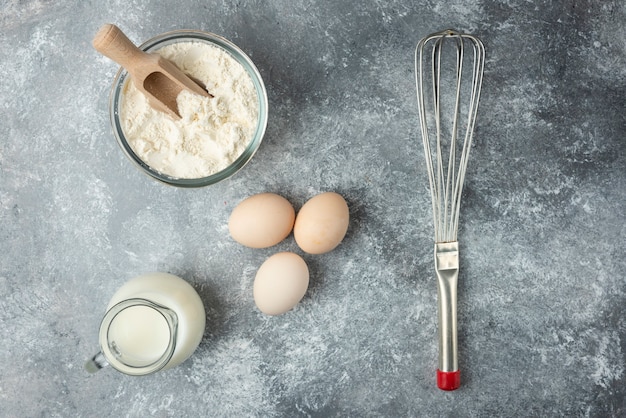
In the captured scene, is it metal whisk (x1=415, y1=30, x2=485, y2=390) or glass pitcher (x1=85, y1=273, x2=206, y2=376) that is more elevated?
glass pitcher (x1=85, y1=273, x2=206, y2=376)

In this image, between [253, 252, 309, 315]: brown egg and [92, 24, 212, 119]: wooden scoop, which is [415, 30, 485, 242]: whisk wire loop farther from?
[92, 24, 212, 119]: wooden scoop

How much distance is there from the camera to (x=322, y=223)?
1.16 meters

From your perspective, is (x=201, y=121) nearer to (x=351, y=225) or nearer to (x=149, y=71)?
(x=149, y=71)

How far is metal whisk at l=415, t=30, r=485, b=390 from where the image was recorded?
1.22 m

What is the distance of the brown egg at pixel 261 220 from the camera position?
1174 millimetres

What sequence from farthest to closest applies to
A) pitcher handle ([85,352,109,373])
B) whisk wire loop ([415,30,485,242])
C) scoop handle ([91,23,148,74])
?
whisk wire loop ([415,30,485,242]) < pitcher handle ([85,352,109,373]) < scoop handle ([91,23,148,74])

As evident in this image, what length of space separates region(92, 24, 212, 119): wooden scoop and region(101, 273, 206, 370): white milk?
1.13 ft

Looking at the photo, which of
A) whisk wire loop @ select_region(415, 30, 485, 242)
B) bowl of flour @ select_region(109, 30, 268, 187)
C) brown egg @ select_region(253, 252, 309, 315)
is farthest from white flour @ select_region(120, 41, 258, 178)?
whisk wire loop @ select_region(415, 30, 485, 242)

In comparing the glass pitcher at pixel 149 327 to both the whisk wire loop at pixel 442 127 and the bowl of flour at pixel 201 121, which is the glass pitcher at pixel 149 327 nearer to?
the bowl of flour at pixel 201 121

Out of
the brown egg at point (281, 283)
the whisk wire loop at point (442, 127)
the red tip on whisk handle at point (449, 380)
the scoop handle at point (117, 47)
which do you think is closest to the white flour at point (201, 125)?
the scoop handle at point (117, 47)

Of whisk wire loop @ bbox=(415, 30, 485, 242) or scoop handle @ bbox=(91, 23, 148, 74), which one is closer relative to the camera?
scoop handle @ bbox=(91, 23, 148, 74)

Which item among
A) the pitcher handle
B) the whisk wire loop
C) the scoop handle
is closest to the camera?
the scoop handle

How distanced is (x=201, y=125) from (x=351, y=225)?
38 centimetres

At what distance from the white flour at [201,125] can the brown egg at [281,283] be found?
221 millimetres
